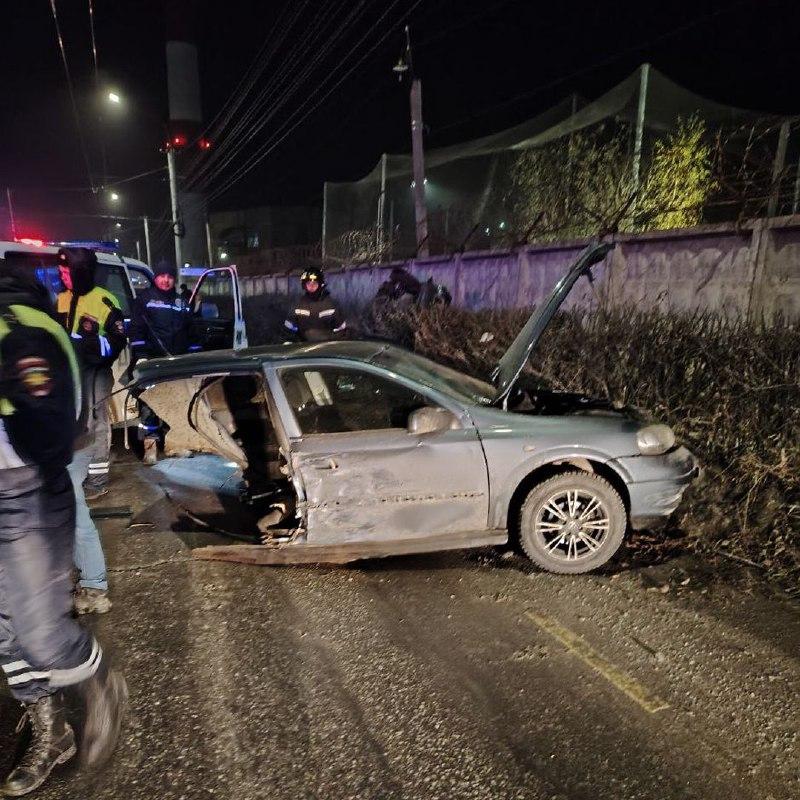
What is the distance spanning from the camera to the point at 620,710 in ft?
8.16

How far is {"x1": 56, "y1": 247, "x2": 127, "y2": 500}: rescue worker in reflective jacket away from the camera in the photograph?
433 cm

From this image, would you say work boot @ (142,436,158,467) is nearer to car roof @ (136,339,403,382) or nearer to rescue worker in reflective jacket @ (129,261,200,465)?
car roof @ (136,339,403,382)

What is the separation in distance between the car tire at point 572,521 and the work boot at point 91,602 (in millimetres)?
2526

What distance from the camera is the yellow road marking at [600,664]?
→ 254 centimetres

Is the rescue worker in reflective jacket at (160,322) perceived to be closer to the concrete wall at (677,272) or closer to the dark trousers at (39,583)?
the dark trousers at (39,583)

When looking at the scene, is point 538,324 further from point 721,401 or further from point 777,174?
point 777,174

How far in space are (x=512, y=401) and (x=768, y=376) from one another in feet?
5.91

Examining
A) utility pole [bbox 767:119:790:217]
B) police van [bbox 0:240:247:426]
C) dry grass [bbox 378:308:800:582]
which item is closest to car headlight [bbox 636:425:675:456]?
dry grass [bbox 378:308:800:582]

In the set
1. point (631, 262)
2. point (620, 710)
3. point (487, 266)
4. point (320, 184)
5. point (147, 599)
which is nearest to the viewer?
point (620, 710)

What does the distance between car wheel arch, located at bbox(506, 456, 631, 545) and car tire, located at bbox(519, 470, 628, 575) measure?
0.07 m

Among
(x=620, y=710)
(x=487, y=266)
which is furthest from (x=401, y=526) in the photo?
(x=487, y=266)

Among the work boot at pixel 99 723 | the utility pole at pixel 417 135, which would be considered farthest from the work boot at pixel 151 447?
the utility pole at pixel 417 135

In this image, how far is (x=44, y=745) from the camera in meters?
2.24

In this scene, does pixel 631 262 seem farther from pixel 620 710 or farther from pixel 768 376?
pixel 620 710
